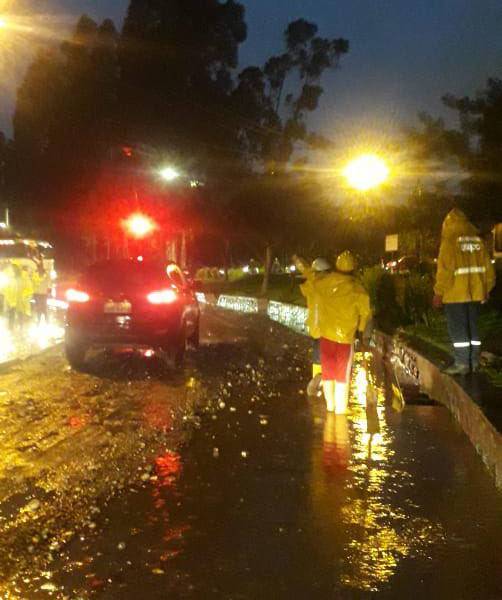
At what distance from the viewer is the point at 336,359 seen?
9820 millimetres

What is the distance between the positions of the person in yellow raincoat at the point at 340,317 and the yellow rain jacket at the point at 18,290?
40.6ft

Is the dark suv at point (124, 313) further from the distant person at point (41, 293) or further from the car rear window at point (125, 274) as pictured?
the distant person at point (41, 293)

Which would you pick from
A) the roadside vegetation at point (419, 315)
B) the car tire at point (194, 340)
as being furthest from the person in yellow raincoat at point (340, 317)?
the car tire at point (194, 340)

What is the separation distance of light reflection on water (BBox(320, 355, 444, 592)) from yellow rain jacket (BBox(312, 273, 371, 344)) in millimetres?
821

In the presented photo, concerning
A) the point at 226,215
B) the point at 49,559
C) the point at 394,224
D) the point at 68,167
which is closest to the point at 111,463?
the point at 49,559

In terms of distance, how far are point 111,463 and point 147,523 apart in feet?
5.79

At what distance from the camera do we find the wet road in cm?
507

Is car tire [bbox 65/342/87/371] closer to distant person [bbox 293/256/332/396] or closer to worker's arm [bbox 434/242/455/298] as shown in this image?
distant person [bbox 293/256/332/396]

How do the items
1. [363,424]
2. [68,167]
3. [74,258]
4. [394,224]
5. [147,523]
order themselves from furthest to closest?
[74,258], [68,167], [394,224], [363,424], [147,523]

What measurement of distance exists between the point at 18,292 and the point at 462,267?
13319mm

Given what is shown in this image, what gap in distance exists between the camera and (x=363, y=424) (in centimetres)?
964

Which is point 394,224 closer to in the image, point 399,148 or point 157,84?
point 399,148

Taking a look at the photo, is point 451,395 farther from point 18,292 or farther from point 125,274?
point 18,292

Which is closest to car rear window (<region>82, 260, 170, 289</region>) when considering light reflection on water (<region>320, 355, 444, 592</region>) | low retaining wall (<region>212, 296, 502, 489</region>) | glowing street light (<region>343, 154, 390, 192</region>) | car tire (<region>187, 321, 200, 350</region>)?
car tire (<region>187, 321, 200, 350</region>)
